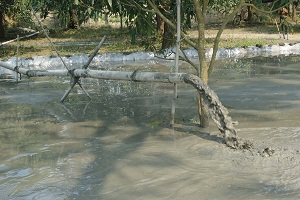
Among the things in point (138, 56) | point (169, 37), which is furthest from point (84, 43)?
point (169, 37)

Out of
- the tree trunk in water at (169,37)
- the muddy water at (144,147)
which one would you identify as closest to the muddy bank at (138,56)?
the tree trunk in water at (169,37)

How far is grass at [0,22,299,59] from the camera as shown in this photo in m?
16.6

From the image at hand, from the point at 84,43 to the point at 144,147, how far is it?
1452 cm

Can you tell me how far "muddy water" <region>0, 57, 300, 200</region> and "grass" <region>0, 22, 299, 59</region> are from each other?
4519 mm

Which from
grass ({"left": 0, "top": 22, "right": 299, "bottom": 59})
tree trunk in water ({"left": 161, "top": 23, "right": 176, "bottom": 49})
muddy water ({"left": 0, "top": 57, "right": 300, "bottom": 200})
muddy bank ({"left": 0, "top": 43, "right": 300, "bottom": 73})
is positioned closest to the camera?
muddy water ({"left": 0, "top": 57, "right": 300, "bottom": 200})

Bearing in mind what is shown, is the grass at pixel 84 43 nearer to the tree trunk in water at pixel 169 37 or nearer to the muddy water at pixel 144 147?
the tree trunk in water at pixel 169 37

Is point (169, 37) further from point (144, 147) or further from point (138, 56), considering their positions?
point (138, 56)

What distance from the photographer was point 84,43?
19.7 m

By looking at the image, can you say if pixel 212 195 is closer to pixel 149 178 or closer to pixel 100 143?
pixel 149 178

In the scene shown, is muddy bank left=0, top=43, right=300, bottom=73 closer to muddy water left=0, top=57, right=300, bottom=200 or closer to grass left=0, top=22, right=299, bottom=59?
grass left=0, top=22, right=299, bottom=59

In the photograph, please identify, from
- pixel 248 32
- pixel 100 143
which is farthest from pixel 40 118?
pixel 248 32

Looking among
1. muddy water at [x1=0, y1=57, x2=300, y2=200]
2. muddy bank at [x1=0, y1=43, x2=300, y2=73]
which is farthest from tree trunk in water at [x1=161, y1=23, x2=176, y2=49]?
muddy water at [x1=0, y1=57, x2=300, y2=200]

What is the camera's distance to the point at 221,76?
36.4 feet

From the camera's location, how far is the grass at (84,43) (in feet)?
54.6
